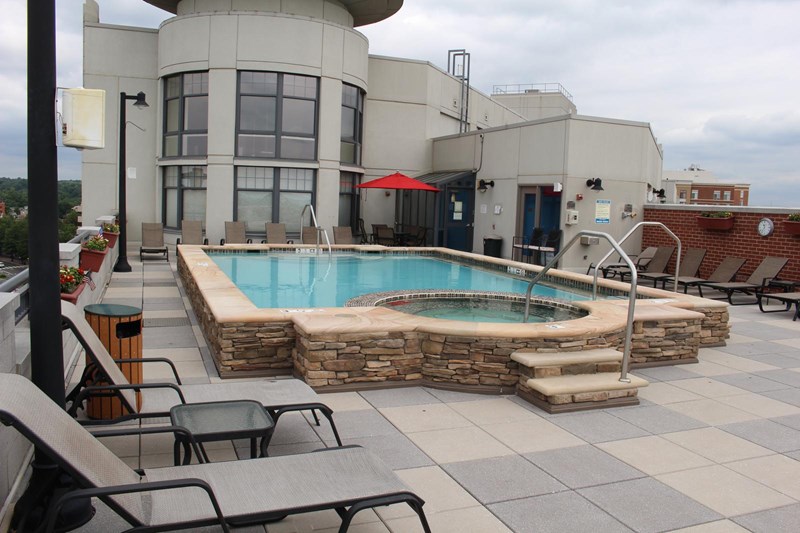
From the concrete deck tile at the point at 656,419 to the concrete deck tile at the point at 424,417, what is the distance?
1.37 m

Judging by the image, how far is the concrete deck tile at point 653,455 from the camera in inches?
173

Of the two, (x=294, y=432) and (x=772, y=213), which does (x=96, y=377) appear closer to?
(x=294, y=432)

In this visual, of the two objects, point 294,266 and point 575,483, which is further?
point 294,266

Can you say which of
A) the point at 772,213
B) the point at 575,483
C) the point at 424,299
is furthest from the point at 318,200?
the point at 575,483

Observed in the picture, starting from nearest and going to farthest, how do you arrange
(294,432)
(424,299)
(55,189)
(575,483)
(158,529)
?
1. (158,529)
2. (55,189)
3. (575,483)
4. (294,432)
5. (424,299)

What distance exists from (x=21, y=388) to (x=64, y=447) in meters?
0.32

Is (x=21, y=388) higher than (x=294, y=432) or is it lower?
higher

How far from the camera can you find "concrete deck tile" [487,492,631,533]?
3496 millimetres

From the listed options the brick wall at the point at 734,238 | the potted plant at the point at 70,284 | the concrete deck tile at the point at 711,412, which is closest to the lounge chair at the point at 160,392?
the potted plant at the point at 70,284

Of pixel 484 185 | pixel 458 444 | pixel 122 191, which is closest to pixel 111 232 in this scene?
pixel 122 191

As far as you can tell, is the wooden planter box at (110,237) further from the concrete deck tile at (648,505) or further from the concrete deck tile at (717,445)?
the concrete deck tile at (648,505)

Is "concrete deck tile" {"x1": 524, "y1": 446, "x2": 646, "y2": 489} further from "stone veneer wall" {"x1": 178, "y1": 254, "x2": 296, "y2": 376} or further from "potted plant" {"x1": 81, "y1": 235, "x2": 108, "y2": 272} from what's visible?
"potted plant" {"x1": 81, "y1": 235, "x2": 108, "y2": 272}

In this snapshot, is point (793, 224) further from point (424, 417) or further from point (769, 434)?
point (424, 417)

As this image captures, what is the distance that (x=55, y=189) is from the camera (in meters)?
3.23
